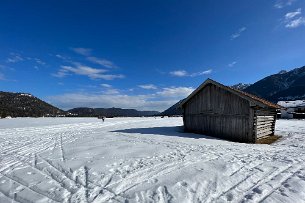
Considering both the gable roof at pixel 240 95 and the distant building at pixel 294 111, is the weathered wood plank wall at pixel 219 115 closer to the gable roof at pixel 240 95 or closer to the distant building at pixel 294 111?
the gable roof at pixel 240 95

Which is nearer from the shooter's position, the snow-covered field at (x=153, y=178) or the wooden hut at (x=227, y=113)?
the snow-covered field at (x=153, y=178)

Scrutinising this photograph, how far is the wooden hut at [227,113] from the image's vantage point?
1714cm

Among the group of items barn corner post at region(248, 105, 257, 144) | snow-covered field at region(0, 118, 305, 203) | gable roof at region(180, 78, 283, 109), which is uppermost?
gable roof at region(180, 78, 283, 109)

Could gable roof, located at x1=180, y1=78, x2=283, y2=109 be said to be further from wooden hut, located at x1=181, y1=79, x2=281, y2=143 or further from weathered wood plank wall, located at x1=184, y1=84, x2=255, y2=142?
weathered wood plank wall, located at x1=184, y1=84, x2=255, y2=142

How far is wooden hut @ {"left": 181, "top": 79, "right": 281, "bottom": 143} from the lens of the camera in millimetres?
17141

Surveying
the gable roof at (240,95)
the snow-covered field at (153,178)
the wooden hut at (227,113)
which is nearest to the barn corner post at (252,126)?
the wooden hut at (227,113)

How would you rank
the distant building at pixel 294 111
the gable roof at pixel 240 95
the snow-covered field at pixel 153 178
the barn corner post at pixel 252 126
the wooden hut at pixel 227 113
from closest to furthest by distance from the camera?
the snow-covered field at pixel 153 178 → the gable roof at pixel 240 95 → the barn corner post at pixel 252 126 → the wooden hut at pixel 227 113 → the distant building at pixel 294 111

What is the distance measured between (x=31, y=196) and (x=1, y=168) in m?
4.06

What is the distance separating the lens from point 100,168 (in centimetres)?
862

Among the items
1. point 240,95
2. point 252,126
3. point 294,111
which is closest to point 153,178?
point 252,126

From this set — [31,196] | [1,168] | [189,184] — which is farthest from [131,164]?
[1,168]

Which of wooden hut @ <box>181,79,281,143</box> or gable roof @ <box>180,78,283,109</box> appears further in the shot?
wooden hut @ <box>181,79,281,143</box>

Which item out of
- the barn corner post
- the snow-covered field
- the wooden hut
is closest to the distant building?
the wooden hut

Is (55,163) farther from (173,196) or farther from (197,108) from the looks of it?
(197,108)
